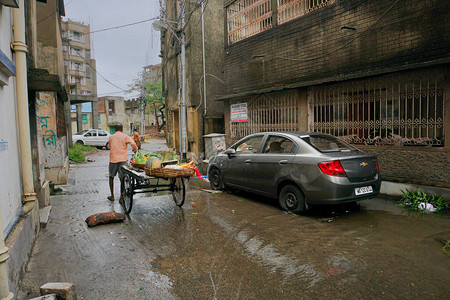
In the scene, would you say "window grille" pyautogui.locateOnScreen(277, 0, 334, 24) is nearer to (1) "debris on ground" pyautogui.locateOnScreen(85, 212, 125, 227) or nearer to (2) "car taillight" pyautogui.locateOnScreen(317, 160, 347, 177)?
(2) "car taillight" pyautogui.locateOnScreen(317, 160, 347, 177)

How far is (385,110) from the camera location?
24.0 feet

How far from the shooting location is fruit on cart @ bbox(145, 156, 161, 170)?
5.80 metres

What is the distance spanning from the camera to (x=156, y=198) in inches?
308

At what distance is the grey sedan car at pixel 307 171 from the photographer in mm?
5379

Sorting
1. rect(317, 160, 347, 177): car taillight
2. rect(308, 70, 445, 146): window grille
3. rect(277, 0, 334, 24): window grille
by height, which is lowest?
rect(317, 160, 347, 177): car taillight

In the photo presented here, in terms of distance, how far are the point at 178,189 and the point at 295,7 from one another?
6685mm

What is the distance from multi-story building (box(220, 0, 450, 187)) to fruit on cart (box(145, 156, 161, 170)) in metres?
4.88

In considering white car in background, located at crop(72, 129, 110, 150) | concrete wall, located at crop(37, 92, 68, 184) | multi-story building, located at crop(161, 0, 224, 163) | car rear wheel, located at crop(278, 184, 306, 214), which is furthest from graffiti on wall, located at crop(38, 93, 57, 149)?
white car in background, located at crop(72, 129, 110, 150)

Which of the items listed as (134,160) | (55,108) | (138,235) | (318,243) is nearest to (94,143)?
(55,108)

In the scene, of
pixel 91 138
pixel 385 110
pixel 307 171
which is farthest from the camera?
pixel 91 138

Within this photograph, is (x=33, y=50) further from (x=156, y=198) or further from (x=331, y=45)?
(x=331, y=45)

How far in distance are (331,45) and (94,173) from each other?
32.1 ft

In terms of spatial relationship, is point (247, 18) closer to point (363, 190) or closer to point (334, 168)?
point (334, 168)

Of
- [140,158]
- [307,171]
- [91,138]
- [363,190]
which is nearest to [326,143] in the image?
[307,171]
